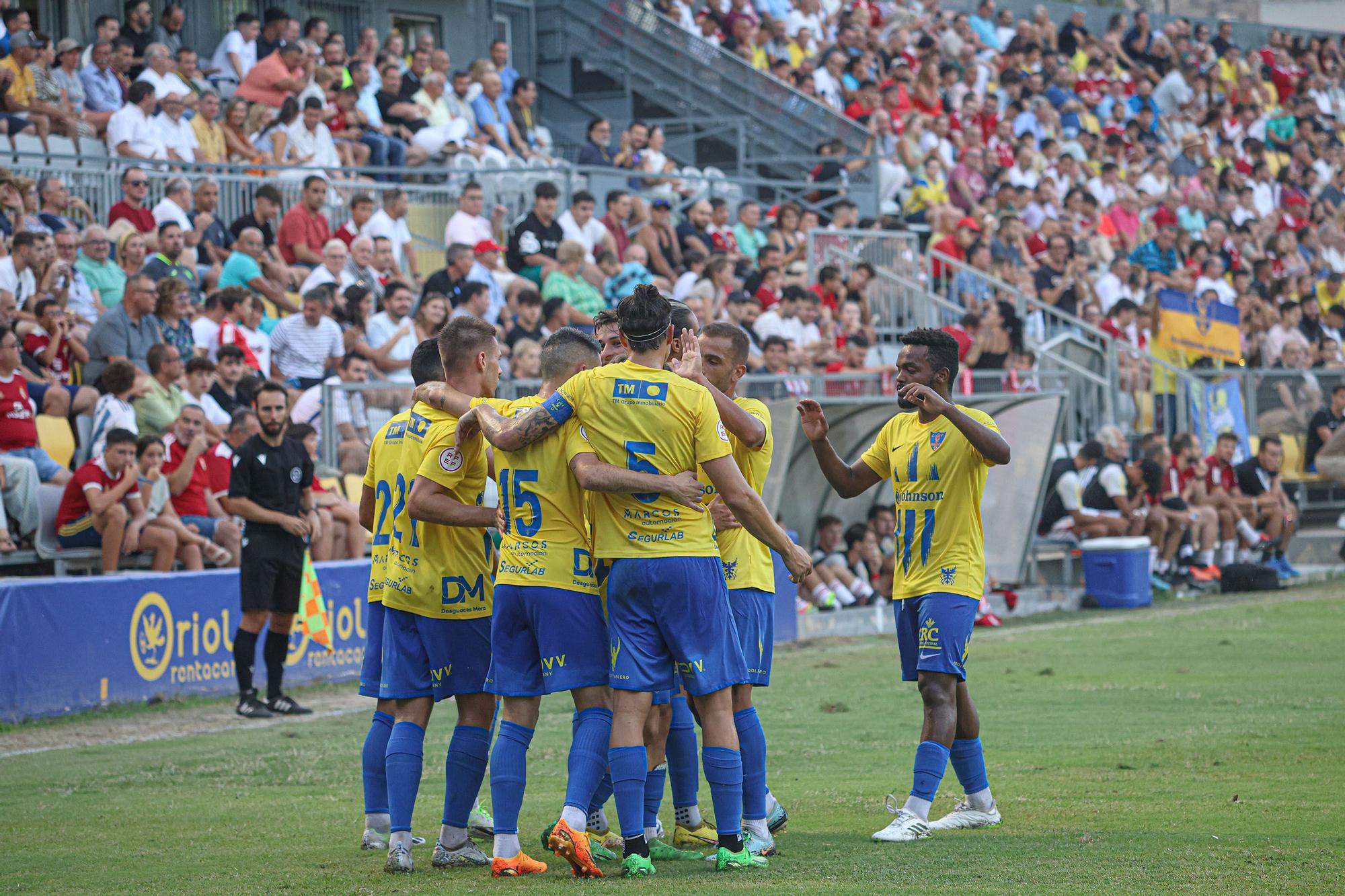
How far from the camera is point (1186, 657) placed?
1463 cm

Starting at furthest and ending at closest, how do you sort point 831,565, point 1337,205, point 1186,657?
point 1337,205
point 831,565
point 1186,657

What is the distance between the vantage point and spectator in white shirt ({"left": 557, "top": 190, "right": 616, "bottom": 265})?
1995 cm

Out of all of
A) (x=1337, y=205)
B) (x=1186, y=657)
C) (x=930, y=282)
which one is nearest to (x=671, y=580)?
(x=1186, y=657)

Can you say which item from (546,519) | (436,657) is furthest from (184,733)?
(546,519)

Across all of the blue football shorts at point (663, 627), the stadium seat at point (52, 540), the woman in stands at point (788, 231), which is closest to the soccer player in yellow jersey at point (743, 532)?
the blue football shorts at point (663, 627)

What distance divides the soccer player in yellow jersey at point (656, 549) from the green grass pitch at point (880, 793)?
1.43 feet

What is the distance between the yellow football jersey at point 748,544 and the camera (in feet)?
25.4

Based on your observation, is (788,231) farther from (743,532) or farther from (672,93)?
(743,532)

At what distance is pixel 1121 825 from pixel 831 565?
35.5 ft

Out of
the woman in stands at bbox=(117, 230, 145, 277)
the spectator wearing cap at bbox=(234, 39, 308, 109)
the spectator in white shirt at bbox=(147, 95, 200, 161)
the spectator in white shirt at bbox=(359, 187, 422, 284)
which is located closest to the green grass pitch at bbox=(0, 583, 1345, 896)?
the woman in stands at bbox=(117, 230, 145, 277)

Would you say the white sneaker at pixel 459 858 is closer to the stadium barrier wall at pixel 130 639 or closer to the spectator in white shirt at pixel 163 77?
the stadium barrier wall at pixel 130 639

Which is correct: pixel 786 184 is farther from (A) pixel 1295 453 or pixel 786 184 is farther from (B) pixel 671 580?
(B) pixel 671 580

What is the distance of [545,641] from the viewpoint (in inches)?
270

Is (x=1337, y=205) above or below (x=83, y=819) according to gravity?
above
